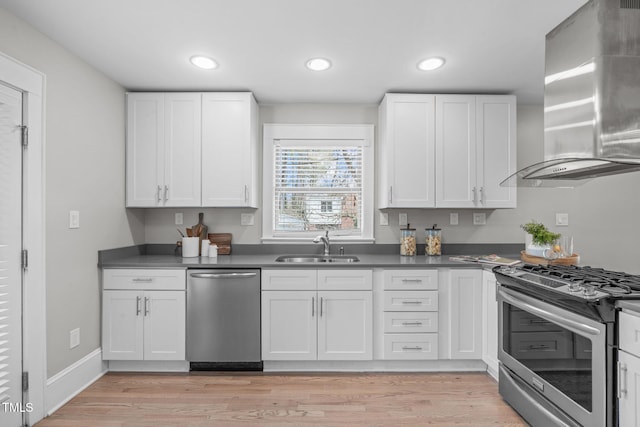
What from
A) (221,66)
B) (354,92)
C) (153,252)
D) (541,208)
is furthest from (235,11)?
(541,208)

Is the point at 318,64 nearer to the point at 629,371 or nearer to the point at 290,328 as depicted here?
the point at 290,328

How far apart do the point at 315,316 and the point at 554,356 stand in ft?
5.10

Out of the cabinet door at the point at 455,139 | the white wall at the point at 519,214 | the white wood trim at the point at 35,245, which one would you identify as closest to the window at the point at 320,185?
the white wall at the point at 519,214

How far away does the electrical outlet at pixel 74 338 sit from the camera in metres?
2.47

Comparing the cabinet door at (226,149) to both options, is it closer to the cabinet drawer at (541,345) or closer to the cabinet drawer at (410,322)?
the cabinet drawer at (410,322)

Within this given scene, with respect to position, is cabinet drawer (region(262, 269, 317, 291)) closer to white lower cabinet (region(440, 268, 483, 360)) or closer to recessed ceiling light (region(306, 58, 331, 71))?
white lower cabinet (region(440, 268, 483, 360))

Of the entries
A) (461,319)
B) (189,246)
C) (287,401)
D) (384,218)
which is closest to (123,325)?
(189,246)

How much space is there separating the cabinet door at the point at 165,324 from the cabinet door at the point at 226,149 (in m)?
0.83

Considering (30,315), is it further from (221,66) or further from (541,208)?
(541,208)

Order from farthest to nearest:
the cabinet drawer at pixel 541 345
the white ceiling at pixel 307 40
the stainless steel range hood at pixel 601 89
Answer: the white ceiling at pixel 307 40 → the cabinet drawer at pixel 541 345 → the stainless steel range hood at pixel 601 89

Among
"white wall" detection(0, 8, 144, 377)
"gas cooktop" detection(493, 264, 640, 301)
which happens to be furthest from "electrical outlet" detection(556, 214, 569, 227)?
"white wall" detection(0, 8, 144, 377)

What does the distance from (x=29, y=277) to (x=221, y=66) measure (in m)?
1.81

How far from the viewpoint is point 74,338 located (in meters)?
2.50

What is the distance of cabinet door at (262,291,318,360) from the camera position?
111 inches
